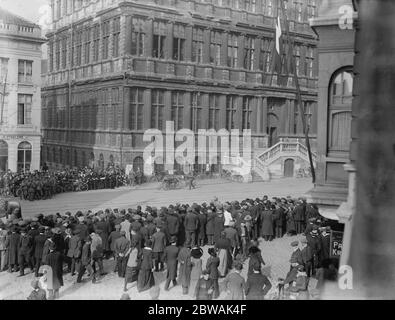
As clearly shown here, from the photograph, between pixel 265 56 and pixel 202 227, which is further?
pixel 265 56

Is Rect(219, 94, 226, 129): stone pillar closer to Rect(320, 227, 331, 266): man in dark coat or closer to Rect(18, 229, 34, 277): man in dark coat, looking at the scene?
Rect(320, 227, 331, 266): man in dark coat

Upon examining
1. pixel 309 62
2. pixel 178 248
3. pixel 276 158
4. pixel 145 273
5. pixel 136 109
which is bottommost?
pixel 145 273

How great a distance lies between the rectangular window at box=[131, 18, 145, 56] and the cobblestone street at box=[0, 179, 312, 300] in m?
7.26

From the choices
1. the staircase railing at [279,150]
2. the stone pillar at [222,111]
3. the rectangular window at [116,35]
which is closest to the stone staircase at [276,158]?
the staircase railing at [279,150]

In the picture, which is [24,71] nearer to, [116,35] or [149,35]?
[116,35]

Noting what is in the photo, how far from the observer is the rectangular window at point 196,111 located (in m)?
27.5

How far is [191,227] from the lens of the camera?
1670cm

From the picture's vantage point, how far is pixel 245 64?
81.7ft

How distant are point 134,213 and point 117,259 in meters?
2.84

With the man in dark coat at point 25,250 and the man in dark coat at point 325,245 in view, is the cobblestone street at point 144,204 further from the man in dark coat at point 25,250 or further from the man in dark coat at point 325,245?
the man in dark coat at point 325,245

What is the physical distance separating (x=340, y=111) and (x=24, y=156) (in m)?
19.3

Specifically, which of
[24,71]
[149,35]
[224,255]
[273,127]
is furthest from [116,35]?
[224,255]

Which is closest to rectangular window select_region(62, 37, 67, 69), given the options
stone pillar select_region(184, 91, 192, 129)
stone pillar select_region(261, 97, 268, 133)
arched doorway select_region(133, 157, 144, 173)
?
stone pillar select_region(184, 91, 192, 129)

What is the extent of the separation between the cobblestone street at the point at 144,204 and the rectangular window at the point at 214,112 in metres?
5.41
